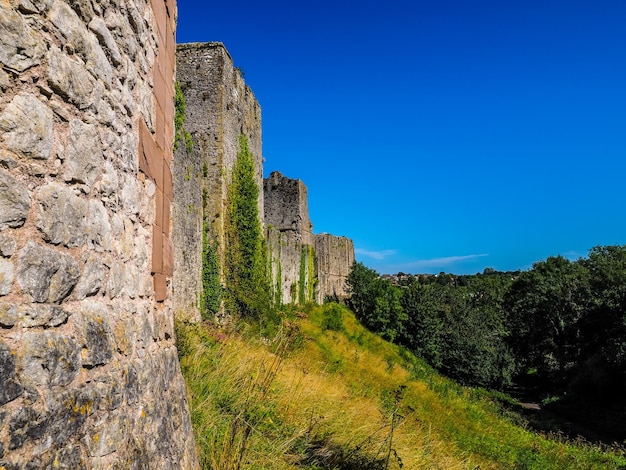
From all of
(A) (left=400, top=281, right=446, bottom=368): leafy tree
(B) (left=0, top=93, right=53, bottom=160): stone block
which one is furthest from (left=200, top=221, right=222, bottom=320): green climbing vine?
(A) (left=400, top=281, right=446, bottom=368): leafy tree

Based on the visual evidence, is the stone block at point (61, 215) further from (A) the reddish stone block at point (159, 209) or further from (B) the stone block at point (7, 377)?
(A) the reddish stone block at point (159, 209)

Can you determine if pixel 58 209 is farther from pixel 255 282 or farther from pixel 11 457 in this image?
pixel 255 282

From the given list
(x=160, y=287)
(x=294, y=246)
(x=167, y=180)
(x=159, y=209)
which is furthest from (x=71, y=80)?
(x=294, y=246)

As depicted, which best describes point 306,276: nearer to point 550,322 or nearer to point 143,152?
point 550,322

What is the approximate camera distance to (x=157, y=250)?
3061 mm

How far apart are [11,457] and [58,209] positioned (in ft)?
2.76

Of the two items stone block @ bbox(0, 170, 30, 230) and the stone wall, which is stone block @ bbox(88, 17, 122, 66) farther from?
the stone wall

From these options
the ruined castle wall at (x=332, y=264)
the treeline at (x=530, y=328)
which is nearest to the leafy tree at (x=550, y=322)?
the treeline at (x=530, y=328)

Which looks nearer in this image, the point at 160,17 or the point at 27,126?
the point at 27,126

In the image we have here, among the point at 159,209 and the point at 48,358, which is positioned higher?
the point at 159,209

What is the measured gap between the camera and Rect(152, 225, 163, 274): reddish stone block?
296cm

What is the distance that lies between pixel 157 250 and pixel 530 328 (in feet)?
132

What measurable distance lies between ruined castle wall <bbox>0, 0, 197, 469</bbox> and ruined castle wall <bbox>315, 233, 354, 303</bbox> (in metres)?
26.2

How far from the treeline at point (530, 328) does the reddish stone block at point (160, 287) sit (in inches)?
1026
